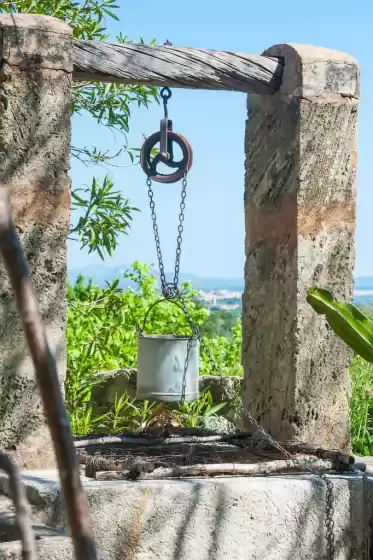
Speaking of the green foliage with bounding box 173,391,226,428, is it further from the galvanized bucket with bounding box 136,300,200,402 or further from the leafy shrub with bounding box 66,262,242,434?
the galvanized bucket with bounding box 136,300,200,402

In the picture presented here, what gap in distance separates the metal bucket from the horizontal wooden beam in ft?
4.25

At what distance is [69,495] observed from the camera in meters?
0.56

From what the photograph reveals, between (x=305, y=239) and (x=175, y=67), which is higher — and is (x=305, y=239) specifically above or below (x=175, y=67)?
below

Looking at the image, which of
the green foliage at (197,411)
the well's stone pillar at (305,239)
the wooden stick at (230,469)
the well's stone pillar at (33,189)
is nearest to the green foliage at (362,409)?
the green foliage at (197,411)

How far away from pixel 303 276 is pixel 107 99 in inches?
147

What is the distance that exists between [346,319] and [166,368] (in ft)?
3.75

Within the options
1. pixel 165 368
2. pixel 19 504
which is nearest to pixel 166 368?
pixel 165 368

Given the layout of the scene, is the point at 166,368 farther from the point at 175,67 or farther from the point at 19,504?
the point at 19,504

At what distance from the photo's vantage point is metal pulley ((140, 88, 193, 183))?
504cm

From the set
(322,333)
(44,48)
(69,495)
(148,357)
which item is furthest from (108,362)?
(69,495)

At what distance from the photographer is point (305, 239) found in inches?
190

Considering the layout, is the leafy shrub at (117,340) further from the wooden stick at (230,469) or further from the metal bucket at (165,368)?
the wooden stick at (230,469)

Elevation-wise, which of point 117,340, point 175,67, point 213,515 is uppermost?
point 175,67

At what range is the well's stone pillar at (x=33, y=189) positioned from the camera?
434 centimetres
